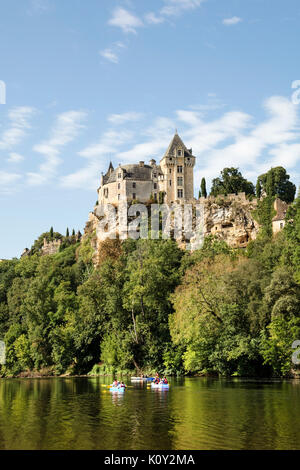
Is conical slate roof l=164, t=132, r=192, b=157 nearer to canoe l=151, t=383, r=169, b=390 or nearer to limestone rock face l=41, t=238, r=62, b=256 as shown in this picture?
limestone rock face l=41, t=238, r=62, b=256

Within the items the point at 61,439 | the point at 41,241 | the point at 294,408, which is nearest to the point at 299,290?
the point at 294,408

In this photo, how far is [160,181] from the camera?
114000 mm

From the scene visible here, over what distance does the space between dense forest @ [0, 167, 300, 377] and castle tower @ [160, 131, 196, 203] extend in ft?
58.8

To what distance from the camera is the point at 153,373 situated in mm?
60438

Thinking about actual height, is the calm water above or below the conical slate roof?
below

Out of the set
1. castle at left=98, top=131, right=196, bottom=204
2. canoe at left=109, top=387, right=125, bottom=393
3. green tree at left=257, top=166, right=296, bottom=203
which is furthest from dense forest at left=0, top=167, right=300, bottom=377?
castle at left=98, top=131, right=196, bottom=204

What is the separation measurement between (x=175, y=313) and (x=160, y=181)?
57878 mm

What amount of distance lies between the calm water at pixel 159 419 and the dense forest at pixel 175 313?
8178mm

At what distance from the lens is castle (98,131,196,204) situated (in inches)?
4402

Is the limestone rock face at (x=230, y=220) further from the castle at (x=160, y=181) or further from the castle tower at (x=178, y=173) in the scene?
the castle at (x=160, y=181)

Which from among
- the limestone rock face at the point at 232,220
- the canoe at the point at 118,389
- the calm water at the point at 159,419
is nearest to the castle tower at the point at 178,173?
the limestone rock face at the point at 232,220

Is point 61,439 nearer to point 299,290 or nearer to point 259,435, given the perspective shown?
point 259,435

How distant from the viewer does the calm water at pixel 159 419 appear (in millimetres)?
22141

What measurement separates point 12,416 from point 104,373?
130ft
